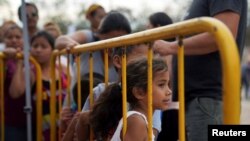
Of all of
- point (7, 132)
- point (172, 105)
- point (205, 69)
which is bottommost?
point (7, 132)

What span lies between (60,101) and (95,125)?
1.41 metres

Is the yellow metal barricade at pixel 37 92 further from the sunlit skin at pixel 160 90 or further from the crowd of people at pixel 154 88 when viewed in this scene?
the sunlit skin at pixel 160 90

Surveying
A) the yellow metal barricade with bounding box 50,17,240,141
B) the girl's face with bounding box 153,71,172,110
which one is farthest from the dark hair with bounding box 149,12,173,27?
the yellow metal barricade with bounding box 50,17,240,141

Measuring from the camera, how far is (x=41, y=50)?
506 centimetres

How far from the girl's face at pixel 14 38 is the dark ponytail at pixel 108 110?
7.55 feet

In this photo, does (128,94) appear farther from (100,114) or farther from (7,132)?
(7,132)

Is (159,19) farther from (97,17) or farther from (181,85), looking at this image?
(181,85)

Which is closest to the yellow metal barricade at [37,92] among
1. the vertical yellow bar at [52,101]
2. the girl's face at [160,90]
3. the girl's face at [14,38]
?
the vertical yellow bar at [52,101]

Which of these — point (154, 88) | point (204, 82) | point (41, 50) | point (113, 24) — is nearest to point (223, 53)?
point (154, 88)

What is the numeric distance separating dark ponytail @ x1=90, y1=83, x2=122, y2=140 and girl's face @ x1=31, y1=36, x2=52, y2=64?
202 cm

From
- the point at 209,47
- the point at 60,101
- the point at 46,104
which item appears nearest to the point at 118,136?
the point at 209,47

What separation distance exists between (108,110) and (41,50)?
2.13 metres

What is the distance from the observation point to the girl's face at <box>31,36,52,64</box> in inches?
199

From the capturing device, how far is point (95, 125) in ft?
10.3
